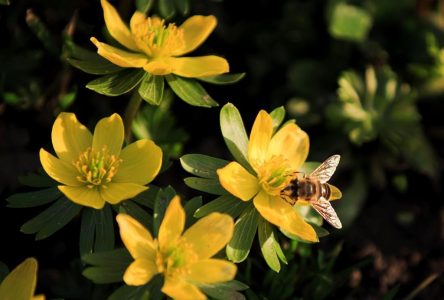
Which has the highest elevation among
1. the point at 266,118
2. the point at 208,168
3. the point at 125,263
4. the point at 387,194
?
the point at 266,118

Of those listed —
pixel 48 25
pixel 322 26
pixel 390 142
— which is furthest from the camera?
pixel 322 26

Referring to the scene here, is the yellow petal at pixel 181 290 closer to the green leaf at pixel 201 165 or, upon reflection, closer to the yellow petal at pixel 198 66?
the green leaf at pixel 201 165

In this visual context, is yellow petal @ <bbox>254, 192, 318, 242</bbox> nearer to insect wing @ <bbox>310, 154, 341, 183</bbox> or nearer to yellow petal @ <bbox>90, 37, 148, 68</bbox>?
insect wing @ <bbox>310, 154, 341, 183</bbox>

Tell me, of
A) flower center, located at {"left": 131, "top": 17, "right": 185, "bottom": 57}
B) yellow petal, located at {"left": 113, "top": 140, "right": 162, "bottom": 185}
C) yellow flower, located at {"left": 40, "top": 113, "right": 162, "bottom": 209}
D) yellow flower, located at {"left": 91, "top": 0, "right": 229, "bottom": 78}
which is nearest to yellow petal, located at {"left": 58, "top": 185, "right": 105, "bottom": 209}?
yellow flower, located at {"left": 40, "top": 113, "right": 162, "bottom": 209}

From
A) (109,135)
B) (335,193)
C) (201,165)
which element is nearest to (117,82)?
(109,135)

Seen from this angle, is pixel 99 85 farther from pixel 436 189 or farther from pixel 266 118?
pixel 436 189

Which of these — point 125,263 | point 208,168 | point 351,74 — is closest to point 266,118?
point 208,168

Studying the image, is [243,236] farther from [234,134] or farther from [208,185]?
[234,134]

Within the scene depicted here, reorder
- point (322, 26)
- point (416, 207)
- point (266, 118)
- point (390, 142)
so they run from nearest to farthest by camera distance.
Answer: point (266, 118) → point (390, 142) → point (416, 207) → point (322, 26)
